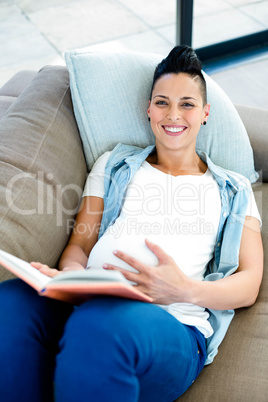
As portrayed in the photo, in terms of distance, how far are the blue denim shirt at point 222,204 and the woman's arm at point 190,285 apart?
0.05 meters

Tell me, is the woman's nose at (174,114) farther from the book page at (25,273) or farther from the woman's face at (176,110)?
the book page at (25,273)

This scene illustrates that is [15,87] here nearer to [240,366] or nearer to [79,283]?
[79,283]

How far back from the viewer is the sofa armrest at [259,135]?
5.56 feet

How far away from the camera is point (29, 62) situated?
3363 millimetres

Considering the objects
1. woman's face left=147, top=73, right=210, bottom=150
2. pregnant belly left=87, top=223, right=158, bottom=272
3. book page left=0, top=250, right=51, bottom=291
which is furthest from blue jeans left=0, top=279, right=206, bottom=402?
woman's face left=147, top=73, right=210, bottom=150

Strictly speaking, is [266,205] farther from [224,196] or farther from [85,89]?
[85,89]

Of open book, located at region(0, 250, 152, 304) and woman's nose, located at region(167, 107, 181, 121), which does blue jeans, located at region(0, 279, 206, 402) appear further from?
woman's nose, located at region(167, 107, 181, 121)

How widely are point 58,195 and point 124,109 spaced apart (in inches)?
16.1

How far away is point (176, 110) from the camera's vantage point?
4.79 feet

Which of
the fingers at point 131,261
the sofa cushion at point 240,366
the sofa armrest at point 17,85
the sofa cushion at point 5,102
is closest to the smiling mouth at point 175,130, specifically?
the fingers at point 131,261

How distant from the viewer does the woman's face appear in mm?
1463

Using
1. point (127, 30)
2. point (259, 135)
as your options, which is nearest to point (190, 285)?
point (259, 135)

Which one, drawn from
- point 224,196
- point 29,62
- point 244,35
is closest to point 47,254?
point 224,196

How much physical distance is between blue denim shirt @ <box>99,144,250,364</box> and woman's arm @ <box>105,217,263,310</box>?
0.16 ft
